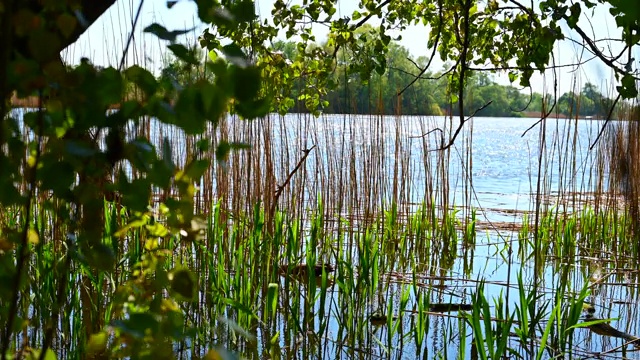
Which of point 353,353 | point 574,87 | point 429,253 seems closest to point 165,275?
point 353,353

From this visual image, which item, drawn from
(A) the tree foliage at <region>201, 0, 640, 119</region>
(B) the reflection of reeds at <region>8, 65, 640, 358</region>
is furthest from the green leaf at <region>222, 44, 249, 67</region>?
(A) the tree foliage at <region>201, 0, 640, 119</region>

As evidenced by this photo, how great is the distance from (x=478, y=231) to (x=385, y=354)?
7.91ft

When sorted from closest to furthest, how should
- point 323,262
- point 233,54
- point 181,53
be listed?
1. point 233,54
2. point 181,53
3. point 323,262

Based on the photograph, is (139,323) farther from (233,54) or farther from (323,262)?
(323,262)

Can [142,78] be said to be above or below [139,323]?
above

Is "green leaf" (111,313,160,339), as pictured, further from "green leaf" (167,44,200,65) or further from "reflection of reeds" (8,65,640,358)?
"reflection of reeds" (8,65,640,358)

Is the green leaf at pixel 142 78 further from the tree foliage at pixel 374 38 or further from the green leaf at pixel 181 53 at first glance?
the tree foliage at pixel 374 38

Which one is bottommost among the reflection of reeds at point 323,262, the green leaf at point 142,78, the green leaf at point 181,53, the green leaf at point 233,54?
the reflection of reeds at point 323,262

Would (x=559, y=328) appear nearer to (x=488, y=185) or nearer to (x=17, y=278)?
(x=17, y=278)

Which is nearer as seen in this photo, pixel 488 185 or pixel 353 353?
pixel 353 353

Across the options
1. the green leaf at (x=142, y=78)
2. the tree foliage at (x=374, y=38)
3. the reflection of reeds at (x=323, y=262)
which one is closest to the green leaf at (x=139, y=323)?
the green leaf at (x=142, y=78)

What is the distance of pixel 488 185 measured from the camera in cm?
830

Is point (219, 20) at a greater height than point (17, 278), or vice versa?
point (219, 20)

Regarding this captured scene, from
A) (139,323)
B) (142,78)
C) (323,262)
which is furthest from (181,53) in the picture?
(323,262)
